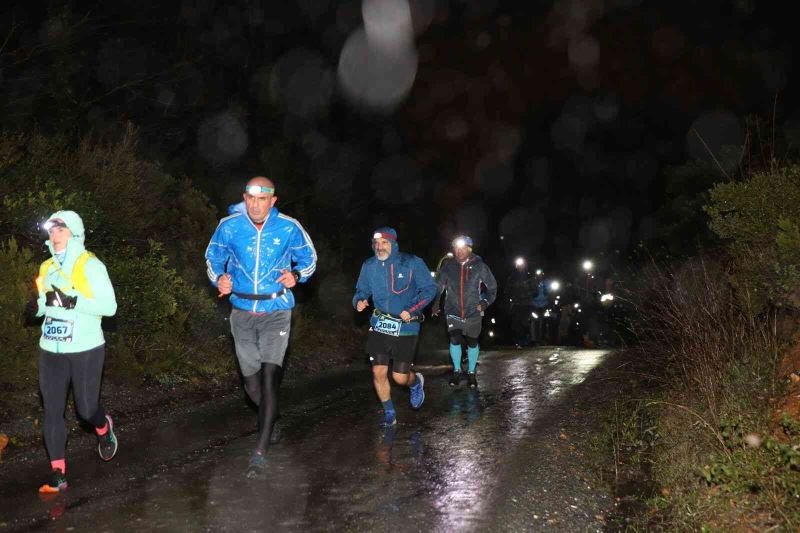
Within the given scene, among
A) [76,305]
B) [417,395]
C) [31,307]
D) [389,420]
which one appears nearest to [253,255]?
[76,305]

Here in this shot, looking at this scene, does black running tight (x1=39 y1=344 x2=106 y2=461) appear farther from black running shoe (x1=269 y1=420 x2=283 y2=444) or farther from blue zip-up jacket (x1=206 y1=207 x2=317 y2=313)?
black running shoe (x1=269 y1=420 x2=283 y2=444)

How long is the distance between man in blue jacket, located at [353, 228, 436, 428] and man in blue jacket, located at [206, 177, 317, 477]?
168 cm

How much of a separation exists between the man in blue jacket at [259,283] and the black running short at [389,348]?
1.79 metres

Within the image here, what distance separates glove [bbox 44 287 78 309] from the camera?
621cm

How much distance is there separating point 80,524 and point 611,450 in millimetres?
4233

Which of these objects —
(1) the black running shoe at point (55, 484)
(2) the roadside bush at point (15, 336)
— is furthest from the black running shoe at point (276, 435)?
A: (2) the roadside bush at point (15, 336)

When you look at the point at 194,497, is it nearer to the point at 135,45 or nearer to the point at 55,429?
the point at 55,429

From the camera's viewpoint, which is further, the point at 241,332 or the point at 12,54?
the point at 12,54

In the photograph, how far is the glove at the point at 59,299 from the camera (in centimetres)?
621

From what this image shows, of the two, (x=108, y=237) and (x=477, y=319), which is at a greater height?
(x=108, y=237)

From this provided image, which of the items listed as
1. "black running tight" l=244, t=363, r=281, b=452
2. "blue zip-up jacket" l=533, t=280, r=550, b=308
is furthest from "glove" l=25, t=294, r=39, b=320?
"blue zip-up jacket" l=533, t=280, r=550, b=308

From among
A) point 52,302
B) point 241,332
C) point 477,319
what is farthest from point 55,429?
point 477,319

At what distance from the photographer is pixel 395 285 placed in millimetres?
8602

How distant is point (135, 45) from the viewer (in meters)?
15.9
